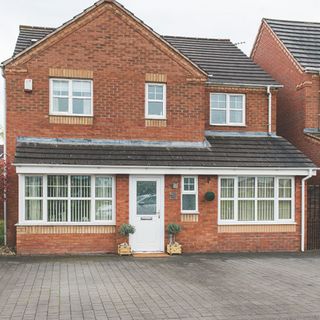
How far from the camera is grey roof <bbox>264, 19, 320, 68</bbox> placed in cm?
1960

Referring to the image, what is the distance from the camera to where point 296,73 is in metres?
19.5

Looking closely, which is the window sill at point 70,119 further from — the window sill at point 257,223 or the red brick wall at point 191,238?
the window sill at point 257,223

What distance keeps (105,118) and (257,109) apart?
5926 mm

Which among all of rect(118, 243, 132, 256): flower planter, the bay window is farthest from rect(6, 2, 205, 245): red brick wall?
rect(118, 243, 132, 256): flower planter

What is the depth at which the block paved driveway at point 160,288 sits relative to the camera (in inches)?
321

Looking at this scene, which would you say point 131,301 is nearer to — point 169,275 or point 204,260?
point 169,275

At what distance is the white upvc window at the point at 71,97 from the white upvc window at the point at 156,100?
1911 millimetres

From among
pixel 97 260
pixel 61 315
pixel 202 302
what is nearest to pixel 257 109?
pixel 97 260

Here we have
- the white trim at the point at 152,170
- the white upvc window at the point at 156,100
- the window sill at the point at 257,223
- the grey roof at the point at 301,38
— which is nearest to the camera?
the white trim at the point at 152,170

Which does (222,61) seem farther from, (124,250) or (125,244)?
(124,250)

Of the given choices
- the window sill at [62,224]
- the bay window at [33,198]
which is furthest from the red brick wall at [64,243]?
the bay window at [33,198]

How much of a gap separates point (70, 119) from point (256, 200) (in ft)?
21.8

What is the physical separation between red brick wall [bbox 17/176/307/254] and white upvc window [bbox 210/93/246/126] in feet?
10.5

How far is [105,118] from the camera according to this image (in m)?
16.0
